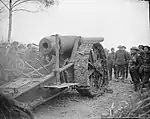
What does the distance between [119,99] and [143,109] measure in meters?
2.88

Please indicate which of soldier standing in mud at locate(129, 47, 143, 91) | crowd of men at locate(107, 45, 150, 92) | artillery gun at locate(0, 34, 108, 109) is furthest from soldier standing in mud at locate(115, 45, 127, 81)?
artillery gun at locate(0, 34, 108, 109)

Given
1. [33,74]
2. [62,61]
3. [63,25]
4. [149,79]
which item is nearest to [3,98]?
[33,74]

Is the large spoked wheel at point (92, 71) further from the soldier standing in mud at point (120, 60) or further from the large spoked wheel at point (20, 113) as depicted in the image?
the large spoked wheel at point (20, 113)

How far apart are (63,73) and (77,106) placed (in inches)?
35.5

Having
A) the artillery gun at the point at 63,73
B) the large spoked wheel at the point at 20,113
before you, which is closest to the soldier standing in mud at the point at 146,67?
the artillery gun at the point at 63,73

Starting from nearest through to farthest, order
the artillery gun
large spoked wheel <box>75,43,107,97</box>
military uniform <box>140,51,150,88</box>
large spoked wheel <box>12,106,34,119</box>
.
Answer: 1. large spoked wheel <box>12,106,34,119</box>
2. the artillery gun
3. large spoked wheel <box>75,43,107,97</box>
4. military uniform <box>140,51,150,88</box>

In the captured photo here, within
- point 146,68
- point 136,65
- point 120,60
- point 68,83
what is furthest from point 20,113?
point 120,60

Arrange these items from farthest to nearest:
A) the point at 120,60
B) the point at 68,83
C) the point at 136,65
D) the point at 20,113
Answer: the point at 120,60, the point at 136,65, the point at 68,83, the point at 20,113

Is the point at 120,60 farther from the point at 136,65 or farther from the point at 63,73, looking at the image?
the point at 63,73

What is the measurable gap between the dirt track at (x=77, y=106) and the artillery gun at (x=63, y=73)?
11.5 inches

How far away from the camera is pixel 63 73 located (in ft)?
21.0

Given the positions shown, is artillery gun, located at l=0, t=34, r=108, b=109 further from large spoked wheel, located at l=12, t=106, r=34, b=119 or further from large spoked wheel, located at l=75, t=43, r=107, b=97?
large spoked wheel, located at l=12, t=106, r=34, b=119

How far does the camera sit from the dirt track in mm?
5463

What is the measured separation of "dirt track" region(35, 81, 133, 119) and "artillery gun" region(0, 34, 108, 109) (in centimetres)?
29
